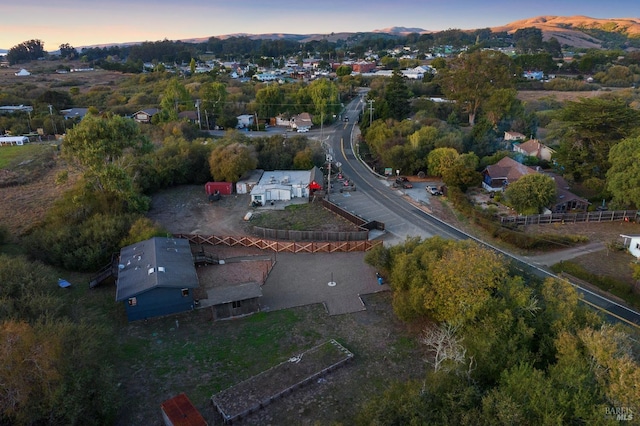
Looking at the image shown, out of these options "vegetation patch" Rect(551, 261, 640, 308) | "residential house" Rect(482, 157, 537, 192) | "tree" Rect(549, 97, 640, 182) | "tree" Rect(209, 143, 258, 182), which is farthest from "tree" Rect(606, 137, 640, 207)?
"tree" Rect(209, 143, 258, 182)

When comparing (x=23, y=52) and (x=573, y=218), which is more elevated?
(x=23, y=52)

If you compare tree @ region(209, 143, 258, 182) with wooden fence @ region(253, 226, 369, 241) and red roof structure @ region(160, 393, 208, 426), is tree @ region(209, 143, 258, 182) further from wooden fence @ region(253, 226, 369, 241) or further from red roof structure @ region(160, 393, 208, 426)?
red roof structure @ region(160, 393, 208, 426)

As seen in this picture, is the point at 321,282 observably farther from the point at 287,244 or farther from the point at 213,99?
the point at 213,99

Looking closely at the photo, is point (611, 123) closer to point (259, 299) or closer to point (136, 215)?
point (259, 299)

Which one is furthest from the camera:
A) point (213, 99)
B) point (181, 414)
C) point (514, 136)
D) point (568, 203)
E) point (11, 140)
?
point (213, 99)

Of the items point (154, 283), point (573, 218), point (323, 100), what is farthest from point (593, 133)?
point (154, 283)

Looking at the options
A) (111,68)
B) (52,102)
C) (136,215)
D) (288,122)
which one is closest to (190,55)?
(111,68)

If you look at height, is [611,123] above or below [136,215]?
above

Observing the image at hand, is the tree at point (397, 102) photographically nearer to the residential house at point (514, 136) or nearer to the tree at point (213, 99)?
the residential house at point (514, 136)
